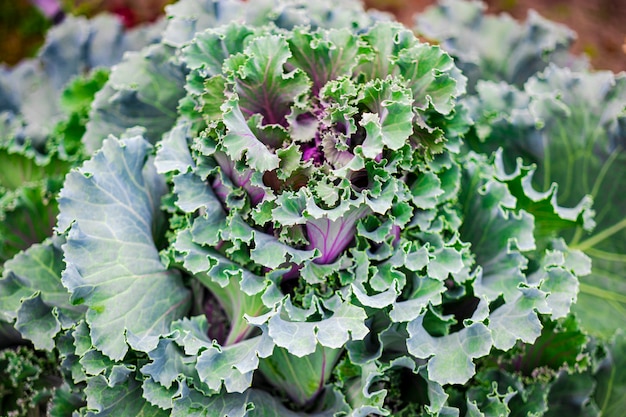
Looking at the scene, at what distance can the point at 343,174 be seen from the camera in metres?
2.11

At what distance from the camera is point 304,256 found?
2170 millimetres

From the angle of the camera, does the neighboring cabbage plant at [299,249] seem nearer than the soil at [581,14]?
Yes

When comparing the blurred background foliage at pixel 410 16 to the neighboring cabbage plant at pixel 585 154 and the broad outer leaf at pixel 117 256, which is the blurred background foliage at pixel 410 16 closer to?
the neighboring cabbage plant at pixel 585 154

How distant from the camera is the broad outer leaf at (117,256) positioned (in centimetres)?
223

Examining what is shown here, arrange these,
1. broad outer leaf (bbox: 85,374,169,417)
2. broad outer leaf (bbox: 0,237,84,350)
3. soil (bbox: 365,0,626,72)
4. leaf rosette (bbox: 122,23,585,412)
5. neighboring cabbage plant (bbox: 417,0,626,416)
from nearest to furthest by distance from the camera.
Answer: leaf rosette (bbox: 122,23,585,412) < broad outer leaf (bbox: 85,374,169,417) < broad outer leaf (bbox: 0,237,84,350) < neighboring cabbage plant (bbox: 417,0,626,416) < soil (bbox: 365,0,626,72)

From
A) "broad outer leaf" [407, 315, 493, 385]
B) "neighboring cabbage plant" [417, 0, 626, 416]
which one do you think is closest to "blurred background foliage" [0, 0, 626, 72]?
"neighboring cabbage plant" [417, 0, 626, 416]

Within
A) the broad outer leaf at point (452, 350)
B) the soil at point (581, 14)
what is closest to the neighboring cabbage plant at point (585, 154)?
the broad outer leaf at point (452, 350)

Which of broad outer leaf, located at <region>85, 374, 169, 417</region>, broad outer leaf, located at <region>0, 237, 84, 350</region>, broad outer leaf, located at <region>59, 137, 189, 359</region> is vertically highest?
broad outer leaf, located at <region>59, 137, 189, 359</region>

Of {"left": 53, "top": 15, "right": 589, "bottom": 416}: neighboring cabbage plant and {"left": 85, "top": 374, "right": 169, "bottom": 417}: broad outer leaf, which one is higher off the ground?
{"left": 53, "top": 15, "right": 589, "bottom": 416}: neighboring cabbage plant

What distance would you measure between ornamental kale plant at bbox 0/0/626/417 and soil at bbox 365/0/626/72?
292 centimetres

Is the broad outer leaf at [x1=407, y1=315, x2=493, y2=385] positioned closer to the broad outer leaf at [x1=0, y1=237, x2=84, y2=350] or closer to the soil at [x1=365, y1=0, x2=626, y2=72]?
the broad outer leaf at [x1=0, y1=237, x2=84, y2=350]

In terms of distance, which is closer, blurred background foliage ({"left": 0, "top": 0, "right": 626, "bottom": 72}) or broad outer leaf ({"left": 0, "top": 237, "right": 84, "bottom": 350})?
broad outer leaf ({"left": 0, "top": 237, "right": 84, "bottom": 350})

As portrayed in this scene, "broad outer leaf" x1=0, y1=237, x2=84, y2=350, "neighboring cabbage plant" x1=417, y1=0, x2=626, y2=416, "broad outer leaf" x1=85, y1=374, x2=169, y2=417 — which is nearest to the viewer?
"broad outer leaf" x1=85, y1=374, x2=169, y2=417

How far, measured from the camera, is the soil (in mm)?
5141
